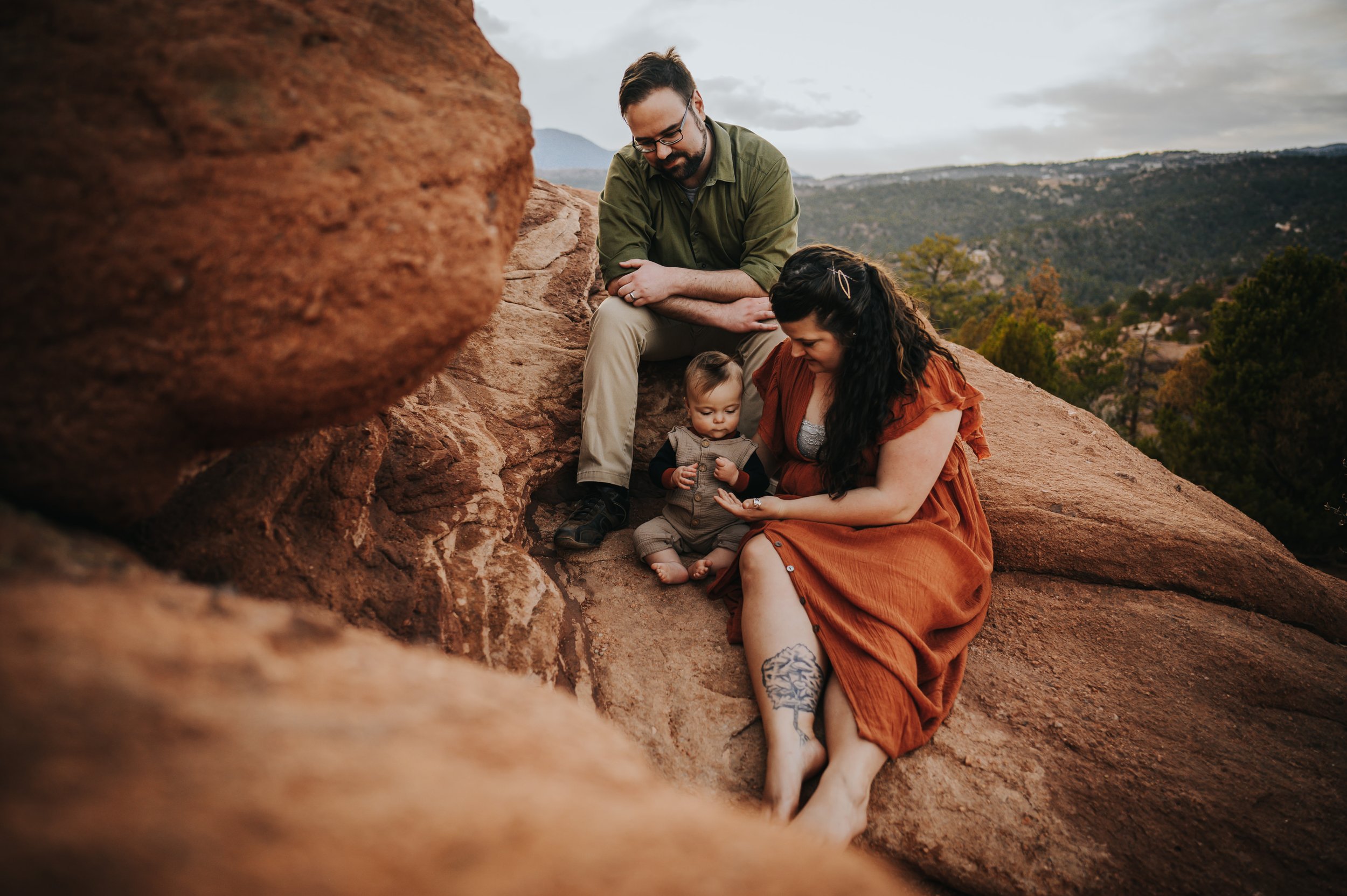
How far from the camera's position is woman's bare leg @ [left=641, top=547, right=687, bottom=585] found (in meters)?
2.90

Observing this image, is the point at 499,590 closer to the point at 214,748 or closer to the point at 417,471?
the point at 417,471

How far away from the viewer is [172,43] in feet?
4.14

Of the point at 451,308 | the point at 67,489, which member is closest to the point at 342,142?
the point at 451,308

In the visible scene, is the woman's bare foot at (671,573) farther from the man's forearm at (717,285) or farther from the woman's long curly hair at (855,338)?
the man's forearm at (717,285)

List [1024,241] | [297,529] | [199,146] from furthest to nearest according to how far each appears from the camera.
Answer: [1024,241] < [297,529] < [199,146]

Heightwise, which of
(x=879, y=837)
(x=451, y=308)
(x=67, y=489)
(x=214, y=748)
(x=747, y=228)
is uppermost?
(x=747, y=228)

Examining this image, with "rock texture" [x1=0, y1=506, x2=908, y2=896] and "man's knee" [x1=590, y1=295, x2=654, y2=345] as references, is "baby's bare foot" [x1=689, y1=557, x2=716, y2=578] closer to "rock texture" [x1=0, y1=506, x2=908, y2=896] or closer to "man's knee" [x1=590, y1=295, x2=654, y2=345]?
"man's knee" [x1=590, y1=295, x2=654, y2=345]

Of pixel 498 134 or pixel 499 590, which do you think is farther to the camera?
pixel 499 590

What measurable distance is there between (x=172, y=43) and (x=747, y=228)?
8.55 feet

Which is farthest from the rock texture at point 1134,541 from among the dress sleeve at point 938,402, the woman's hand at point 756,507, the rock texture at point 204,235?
the rock texture at point 204,235

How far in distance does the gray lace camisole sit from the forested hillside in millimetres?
41071

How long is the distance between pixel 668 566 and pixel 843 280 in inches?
52.1

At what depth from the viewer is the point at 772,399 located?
2949mm

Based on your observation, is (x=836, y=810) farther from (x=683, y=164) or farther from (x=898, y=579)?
(x=683, y=164)
